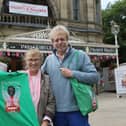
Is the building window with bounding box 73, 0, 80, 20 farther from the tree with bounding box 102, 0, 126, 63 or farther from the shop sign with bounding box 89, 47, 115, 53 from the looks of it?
the tree with bounding box 102, 0, 126, 63

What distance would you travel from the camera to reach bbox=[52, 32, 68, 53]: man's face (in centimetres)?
545

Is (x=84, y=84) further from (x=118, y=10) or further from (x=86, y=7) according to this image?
(x=118, y=10)

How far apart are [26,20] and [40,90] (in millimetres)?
26522

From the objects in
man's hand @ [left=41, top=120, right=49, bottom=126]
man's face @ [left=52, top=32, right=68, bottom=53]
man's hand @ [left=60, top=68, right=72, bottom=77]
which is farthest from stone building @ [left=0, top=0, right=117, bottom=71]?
man's hand @ [left=41, top=120, right=49, bottom=126]

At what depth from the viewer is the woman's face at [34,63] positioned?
5.38 meters

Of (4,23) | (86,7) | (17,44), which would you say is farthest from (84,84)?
(86,7)

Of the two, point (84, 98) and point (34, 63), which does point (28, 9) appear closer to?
point (34, 63)

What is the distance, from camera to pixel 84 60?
561 centimetres

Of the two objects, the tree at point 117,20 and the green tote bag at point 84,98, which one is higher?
the tree at point 117,20

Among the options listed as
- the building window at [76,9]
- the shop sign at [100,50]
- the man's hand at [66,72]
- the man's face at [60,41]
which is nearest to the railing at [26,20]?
the building window at [76,9]

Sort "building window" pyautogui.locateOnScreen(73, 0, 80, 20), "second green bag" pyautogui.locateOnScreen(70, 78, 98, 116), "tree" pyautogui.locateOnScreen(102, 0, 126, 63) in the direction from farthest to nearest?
1. "tree" pyautogui.locateOnScreen(102, 0, 126, 63)
2. "building window" pyautogui.locateOnScreen(73, 0, 80, 20)
3. "second green bag" pyautogui.locateOnScreen(70, 78, 98, 116)

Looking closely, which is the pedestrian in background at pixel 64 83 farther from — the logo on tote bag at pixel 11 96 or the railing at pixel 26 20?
the railing at pixel 26 20

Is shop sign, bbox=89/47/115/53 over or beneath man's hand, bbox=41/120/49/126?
over

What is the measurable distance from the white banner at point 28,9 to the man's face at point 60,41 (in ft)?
81.6
